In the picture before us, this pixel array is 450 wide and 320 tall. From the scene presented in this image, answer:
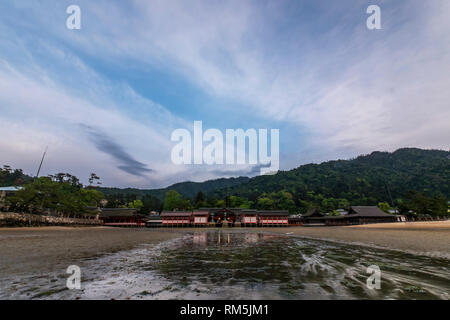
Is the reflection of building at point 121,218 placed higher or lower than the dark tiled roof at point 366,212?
lower

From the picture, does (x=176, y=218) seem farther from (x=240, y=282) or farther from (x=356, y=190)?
(x=356, y=190)

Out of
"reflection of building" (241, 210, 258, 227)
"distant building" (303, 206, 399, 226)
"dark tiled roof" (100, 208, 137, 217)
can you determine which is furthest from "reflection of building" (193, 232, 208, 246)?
"distant building" (303, 206, 399, 226)

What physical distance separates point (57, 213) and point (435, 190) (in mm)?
160665

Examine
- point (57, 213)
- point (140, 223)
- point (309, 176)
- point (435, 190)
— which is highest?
point (309, 176)

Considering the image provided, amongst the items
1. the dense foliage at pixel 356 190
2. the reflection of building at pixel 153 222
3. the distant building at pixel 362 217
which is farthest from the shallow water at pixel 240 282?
the dense foliage at pixel 356 190

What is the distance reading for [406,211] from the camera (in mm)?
68438

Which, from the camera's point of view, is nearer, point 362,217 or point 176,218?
point 362,217

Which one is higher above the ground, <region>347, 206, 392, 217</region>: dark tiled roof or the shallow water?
the shallow water

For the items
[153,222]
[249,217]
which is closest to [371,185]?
[249,217]

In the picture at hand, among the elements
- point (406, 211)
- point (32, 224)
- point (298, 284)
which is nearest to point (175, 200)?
point (32, 224)

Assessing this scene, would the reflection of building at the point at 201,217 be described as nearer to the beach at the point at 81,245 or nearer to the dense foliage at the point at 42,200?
the dense foliage at the point at 42,200

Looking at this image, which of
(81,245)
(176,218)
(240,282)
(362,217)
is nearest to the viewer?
(240,282)

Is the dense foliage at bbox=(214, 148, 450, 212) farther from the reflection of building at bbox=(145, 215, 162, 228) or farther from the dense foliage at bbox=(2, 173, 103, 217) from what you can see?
the dense foliage at bbox=(2, 173, 103, 217)
